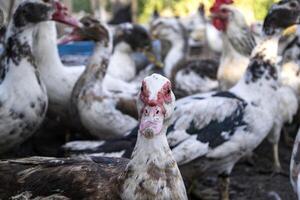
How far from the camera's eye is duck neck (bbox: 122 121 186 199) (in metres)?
3.11

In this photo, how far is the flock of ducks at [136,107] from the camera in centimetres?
317

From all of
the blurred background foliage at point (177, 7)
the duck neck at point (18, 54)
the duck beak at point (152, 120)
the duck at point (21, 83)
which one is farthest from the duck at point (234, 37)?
the blurred background foliage at point (177, 7)

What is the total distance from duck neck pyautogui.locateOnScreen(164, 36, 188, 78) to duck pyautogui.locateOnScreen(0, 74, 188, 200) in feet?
17.3

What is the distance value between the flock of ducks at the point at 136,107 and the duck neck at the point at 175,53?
29 cm

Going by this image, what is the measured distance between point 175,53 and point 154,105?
628 cm

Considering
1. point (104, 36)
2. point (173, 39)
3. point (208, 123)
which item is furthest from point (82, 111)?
point (173, 39)

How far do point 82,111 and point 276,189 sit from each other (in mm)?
1917

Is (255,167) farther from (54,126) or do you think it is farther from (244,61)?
(54,126)

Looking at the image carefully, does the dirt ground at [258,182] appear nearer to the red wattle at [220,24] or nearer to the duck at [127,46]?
the red wattle at [220,24]

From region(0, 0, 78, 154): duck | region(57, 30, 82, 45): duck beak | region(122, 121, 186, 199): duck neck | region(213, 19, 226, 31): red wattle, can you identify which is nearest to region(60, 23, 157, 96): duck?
region(213, 19, 226, 31): red wattle

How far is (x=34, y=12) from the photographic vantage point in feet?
17.3

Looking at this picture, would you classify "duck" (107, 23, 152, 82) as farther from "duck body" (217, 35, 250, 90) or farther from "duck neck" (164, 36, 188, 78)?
"duck body" (217, 35, 250, 90)

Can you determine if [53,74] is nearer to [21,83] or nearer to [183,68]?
[21,83]

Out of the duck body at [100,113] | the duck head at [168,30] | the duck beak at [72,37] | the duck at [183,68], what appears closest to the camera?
the duck body at [100,113]
